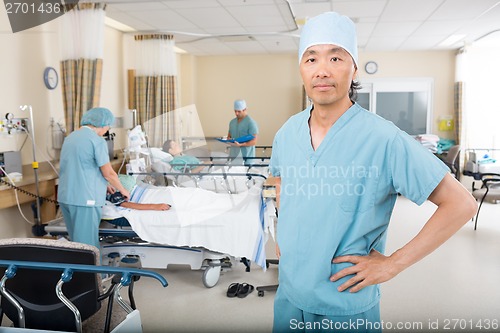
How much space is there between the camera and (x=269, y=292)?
10.3ft

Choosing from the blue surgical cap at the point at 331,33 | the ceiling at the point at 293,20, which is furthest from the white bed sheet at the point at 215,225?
the ceiling at the point at 293,20

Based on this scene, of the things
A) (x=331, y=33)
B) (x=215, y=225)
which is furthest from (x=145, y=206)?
(x=331, y=33)

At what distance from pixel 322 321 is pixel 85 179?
2.41m

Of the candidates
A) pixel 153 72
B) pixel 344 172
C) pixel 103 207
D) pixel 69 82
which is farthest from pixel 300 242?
pixel 153 72

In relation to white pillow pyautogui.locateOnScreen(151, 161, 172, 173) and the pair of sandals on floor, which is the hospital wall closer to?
white pillow pyautogui.locateOnScreen(151, 161, 172, 173)

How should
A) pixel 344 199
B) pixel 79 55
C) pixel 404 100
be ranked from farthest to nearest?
pixel 404 100
pixel 79 55
pixel 344 199

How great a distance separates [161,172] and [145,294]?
1.30 meters

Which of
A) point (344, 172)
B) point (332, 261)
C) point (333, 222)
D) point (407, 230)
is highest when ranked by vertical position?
point (344, 172)

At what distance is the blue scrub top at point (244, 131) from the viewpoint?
567 cm

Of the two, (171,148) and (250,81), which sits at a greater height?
(250,81)

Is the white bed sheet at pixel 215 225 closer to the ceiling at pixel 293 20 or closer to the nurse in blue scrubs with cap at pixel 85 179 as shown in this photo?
the nurse in blue scrubs with cap at pixel 85 179

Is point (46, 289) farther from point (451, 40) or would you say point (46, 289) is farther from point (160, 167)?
point (451, 40)

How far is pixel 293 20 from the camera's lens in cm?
521

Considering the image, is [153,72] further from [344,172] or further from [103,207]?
[344,172]
